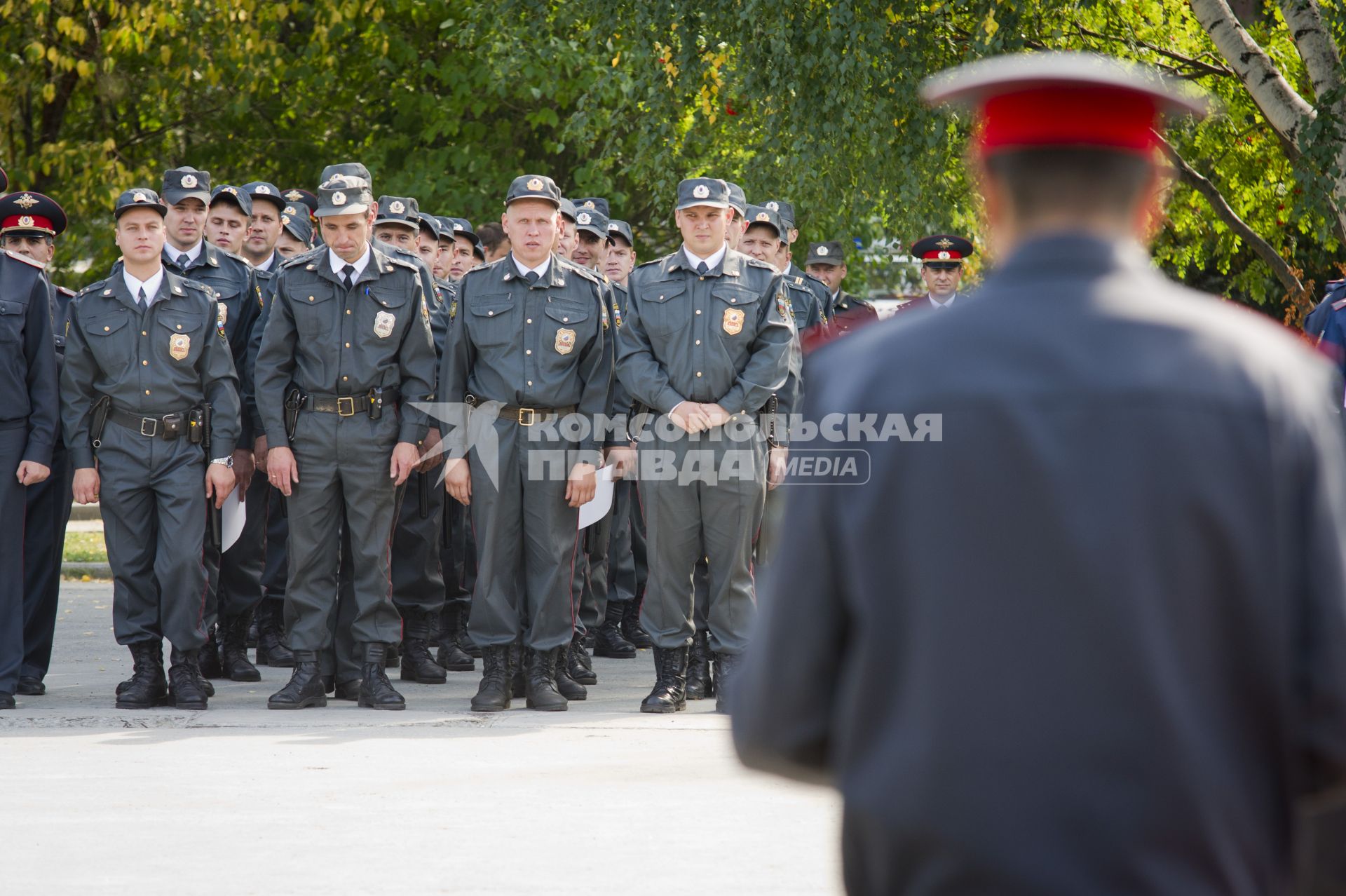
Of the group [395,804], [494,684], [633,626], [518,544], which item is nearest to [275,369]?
[518,544]

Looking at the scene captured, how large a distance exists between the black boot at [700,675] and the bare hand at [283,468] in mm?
2128

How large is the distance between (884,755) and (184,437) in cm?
663

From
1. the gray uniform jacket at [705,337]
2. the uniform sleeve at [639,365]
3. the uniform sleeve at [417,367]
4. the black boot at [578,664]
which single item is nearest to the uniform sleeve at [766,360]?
the gray uniform jacket at [705,337]

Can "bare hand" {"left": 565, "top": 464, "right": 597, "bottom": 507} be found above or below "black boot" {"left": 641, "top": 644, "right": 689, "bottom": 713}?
above

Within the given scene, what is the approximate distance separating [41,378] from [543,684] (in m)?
2.82

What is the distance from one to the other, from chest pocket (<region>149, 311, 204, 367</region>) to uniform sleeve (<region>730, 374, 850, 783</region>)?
253 inches

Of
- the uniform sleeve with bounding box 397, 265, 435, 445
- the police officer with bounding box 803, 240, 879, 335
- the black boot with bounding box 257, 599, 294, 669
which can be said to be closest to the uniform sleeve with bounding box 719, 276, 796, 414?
the uniform sleeve with bounding box 397, 265, 435, 445

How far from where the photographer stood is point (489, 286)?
8.11 metres

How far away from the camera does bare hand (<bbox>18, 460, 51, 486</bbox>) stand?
807cm

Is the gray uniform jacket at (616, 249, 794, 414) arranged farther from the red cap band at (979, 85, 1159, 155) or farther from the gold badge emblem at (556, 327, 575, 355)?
the red cap band at (979, 85, 1159, 155)

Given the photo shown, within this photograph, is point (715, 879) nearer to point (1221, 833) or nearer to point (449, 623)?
point (1221, 833)

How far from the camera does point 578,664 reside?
9203mm

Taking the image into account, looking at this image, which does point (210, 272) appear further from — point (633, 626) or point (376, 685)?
point (633, 626)

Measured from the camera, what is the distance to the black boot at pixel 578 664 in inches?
360
